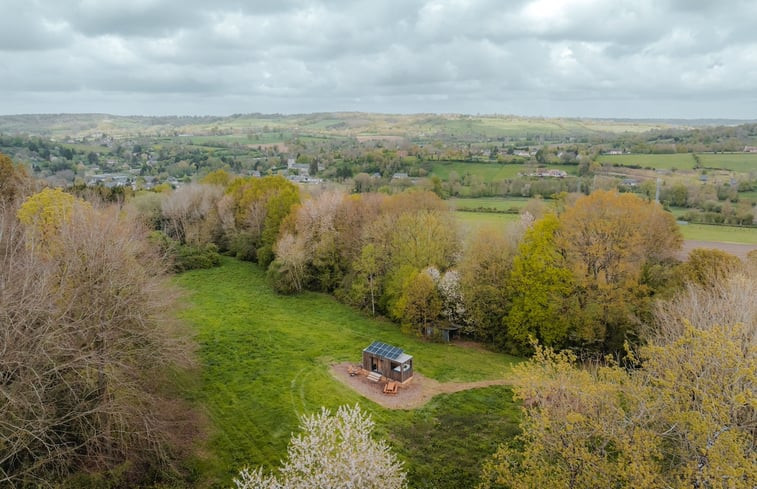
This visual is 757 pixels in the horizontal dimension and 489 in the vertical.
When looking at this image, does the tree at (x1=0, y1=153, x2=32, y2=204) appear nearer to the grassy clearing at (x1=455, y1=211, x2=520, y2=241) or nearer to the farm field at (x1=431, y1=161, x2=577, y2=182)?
the grassy clearing at (x1=455, y1=211, x2=520, y2=241)

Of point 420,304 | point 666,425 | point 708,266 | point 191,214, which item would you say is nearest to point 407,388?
point 420,304

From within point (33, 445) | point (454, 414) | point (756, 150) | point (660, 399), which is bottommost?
point (454, 414)

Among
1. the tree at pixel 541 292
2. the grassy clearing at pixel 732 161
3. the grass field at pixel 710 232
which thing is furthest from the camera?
the grassy clearing at pixel 732 161

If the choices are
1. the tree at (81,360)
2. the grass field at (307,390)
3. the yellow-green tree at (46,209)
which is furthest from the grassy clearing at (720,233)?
the yellow-green tree at (46,209)

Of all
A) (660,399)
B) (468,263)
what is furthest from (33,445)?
(468,263)

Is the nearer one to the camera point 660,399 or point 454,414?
point 660,399

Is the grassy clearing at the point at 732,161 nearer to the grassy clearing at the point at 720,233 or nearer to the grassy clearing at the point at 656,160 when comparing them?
the grassy clearing at the point at 656,160

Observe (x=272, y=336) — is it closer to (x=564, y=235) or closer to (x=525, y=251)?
(x=525, y=251)
